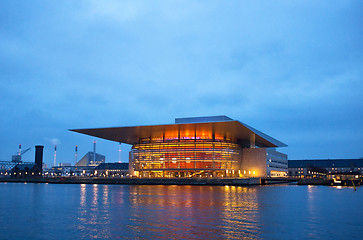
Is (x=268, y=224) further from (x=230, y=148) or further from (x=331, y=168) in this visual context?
(x=331, y=168)

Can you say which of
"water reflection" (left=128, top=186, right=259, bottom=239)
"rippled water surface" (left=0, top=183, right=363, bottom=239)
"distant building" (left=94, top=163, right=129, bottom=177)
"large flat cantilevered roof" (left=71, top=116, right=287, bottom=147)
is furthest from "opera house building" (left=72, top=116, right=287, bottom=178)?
"distant building" (left=94, top=163, right=129, bottom=177)

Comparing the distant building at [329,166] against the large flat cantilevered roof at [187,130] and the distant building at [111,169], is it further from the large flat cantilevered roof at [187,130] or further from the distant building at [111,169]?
the distant building at [111,169]

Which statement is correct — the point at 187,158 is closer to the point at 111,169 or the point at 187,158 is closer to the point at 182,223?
the point at 182,223

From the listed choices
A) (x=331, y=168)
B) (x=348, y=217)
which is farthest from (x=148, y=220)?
(x=331, y=168)

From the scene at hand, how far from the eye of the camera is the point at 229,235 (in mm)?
14297

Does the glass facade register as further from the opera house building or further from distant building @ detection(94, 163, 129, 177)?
distant building @ detection(94, 163, 129, 177)

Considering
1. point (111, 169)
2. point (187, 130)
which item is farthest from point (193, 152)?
point (111, 169)

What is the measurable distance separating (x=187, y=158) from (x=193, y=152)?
82.5 inches

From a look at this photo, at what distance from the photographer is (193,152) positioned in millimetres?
73312

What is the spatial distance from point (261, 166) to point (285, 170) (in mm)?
27917

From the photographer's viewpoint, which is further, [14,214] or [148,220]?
[14,214]

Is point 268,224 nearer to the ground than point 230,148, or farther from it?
nearer to the ground

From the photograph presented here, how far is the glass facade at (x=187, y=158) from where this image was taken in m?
73.3

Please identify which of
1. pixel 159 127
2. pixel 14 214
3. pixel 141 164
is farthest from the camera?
pixel 141 164
